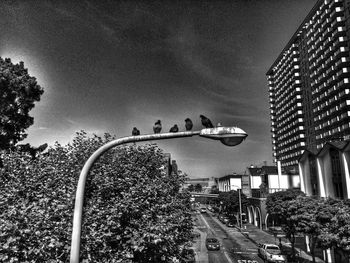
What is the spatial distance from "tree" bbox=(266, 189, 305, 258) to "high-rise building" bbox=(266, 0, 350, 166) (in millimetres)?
60778

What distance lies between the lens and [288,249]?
42469 millimetres

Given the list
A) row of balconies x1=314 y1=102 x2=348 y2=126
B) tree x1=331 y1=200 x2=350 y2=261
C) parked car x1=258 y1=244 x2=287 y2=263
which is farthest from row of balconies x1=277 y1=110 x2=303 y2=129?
tree x1=331 y1=200 x2=350 y2=261

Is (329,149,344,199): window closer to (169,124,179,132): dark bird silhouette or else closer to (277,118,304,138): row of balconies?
(169,124,179,132): dark bird silhouette

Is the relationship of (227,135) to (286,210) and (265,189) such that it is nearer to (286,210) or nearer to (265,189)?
(286,210)


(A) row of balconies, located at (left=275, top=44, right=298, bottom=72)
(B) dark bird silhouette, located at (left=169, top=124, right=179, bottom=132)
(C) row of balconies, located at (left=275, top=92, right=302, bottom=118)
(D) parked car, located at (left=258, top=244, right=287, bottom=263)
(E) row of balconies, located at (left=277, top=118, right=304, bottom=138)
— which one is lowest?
(D) parked car, located at (left=258, top=244, right=287, bottom=263)

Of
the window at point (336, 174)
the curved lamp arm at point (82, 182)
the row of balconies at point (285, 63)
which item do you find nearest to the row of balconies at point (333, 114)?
the row of balconies at point (285, 63)

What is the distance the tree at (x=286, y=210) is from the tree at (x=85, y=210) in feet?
61.8

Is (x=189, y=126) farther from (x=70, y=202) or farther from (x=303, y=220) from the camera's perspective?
(x=303, y=220)

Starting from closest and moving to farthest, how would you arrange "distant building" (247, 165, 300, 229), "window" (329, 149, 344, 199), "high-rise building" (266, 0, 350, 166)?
"window" (329, 149, 344, 199) < "distant building" (247, 165, 300, 229) < "high-rise building" (266, 0, 350, 166)

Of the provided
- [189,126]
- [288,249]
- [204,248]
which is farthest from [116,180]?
[288,249]

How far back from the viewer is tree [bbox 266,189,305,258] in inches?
1294

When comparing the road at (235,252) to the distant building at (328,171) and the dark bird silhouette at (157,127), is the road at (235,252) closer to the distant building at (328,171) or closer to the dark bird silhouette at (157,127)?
the distant building at (328,171)

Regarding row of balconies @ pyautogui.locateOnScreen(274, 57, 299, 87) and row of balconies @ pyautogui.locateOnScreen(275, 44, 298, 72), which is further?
row of balconies @ pyautogui.locateOnScreen(275, 44, 298, 72)

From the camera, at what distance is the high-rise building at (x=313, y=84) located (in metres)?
93.0
